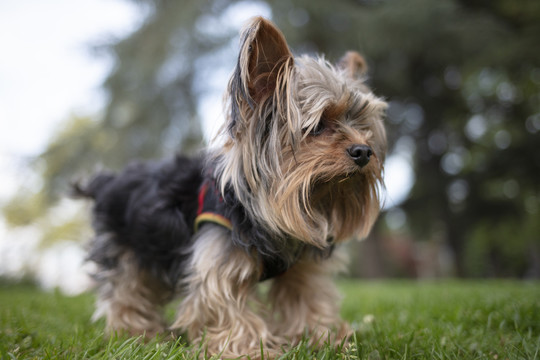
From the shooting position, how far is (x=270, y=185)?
2.55 metres

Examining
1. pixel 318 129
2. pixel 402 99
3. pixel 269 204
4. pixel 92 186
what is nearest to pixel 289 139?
pixel 318 129

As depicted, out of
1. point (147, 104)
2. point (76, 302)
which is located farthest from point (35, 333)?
point (147, 104)

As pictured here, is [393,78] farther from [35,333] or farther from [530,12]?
[35,333]

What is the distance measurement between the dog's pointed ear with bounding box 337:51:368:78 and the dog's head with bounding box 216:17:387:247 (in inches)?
20.2

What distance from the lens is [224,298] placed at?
8.85ft

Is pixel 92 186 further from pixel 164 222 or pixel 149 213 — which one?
pixel 164 222

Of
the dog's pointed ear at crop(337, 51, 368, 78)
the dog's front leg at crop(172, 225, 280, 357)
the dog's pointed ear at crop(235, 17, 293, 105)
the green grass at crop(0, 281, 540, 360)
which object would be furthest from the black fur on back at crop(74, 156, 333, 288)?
the dog's pointed ear at crop(337, 51, 368, 78)

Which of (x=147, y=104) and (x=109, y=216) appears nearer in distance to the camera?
(x=109, y=216)

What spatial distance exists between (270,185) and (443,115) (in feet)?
43.7

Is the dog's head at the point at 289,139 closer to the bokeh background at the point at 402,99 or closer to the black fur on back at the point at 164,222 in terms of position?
the black fur on back at the point at 164,222

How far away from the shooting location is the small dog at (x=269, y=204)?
98.0 inches

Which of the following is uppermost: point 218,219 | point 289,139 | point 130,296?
point 289,139

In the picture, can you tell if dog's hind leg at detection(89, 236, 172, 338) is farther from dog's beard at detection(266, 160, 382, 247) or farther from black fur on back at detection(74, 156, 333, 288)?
dog's beard at detection(266, 160, 382, 247)

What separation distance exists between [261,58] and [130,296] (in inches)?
86.0
